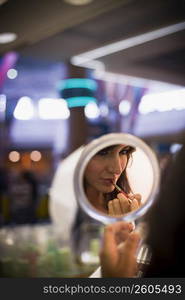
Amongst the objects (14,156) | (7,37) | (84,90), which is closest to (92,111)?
(84,90)

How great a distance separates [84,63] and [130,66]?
0.15 metres

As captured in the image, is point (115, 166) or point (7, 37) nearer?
point (115, 166)

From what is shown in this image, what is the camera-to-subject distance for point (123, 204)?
1182 millimetres

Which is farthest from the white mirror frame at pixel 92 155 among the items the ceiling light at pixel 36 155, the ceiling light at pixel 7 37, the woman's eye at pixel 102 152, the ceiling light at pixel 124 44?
the ceiling light at pixel 7 37

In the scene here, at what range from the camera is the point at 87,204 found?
119 cm

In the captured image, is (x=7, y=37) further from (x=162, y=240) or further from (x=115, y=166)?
(x=162, y=240)

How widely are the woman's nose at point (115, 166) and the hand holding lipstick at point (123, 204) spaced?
7 centimetres

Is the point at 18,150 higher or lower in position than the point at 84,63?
lower

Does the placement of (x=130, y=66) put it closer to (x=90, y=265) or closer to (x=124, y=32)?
(x=124, y=32)

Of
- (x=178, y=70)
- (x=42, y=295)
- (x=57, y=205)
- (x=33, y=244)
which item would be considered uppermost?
(x=178, y=70)

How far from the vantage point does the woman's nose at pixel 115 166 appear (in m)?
1.18

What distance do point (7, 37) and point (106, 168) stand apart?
1.96 feet

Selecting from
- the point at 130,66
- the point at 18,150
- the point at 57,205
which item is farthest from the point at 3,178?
the point at 130,66

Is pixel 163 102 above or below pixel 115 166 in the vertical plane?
above
